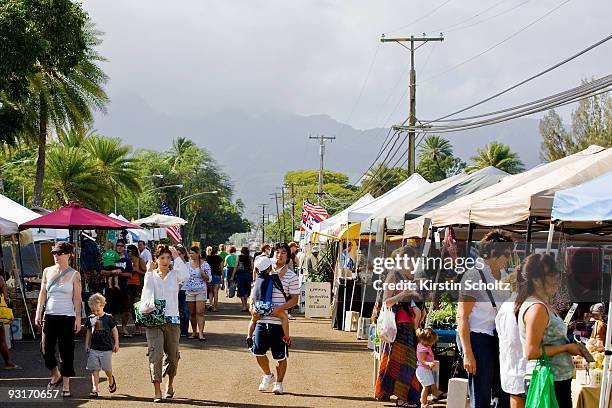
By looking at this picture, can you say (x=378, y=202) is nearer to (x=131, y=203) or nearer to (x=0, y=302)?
(x=0, y=302)

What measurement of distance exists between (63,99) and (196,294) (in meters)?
18.1

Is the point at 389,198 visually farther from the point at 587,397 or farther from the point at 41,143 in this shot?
the point at 587,397

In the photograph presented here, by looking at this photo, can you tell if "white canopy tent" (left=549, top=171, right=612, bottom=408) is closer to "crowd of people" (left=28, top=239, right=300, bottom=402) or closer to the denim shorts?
"crowd of people" (left=28, top=239, right=300, bottom=402)

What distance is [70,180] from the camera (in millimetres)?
49750

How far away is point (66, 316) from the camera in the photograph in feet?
39.0

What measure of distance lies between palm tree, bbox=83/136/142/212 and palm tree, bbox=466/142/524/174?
88.3 ft

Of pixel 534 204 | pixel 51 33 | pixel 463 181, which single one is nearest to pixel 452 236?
pixel 463 181

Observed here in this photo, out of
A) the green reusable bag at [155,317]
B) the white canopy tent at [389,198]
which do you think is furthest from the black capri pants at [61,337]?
the white canopy tent at [389,198]

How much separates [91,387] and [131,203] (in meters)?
83.5

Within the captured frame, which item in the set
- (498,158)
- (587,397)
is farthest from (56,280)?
(498,158)

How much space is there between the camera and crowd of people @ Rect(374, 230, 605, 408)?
7.14 meters

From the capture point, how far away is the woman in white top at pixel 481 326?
869 centimetres

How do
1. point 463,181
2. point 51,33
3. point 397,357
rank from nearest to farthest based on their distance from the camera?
1. point 397,357
2. point 463,181
3. point 51,33

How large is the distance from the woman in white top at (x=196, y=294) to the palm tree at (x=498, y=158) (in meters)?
54.7
